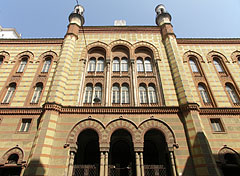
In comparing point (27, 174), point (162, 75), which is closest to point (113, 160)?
point (27, 174)

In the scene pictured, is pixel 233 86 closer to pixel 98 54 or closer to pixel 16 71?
pixel 98 54

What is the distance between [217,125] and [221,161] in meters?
2.43

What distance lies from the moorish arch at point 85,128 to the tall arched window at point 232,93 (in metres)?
10.6

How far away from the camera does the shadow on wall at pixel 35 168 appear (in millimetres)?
7844

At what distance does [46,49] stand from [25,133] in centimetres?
831

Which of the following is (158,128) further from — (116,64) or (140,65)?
(116,64)

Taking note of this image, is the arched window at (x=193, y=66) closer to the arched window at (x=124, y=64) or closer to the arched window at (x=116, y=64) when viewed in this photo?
the arched window at (x=124, y=64)

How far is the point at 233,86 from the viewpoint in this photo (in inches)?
503

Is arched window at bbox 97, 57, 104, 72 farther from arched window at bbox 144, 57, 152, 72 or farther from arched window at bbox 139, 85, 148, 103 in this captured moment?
Answer: arched window at bbox 144, 57, 152, 72

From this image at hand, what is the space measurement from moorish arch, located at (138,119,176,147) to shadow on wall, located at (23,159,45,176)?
18.9 ft

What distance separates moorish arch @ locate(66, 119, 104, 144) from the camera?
9352mm

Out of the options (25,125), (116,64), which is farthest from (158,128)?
(25,125)

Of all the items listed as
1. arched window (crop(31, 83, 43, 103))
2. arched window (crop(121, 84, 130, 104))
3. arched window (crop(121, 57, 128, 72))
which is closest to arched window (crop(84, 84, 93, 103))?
arched window (crop(121, 84, 130, 104))

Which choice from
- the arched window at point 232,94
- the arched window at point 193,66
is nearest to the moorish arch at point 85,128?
the arched window at point 193,66
